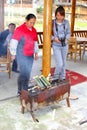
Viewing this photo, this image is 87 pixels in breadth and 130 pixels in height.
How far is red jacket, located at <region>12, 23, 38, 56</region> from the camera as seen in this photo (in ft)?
12.4

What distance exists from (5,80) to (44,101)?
1905 millimetres

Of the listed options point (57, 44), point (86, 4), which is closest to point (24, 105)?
point (57, 44)

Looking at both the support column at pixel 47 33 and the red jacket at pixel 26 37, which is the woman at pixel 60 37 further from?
the red jacket at pixel 26 37

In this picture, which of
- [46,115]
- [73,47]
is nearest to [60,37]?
[46,115]

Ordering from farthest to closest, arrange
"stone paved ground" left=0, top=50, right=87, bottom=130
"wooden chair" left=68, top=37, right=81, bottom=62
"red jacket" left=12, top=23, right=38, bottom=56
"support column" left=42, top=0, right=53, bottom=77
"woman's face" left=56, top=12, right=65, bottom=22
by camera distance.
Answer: "wooden chair" left=68, top=37, right=81, bottom=62 < "woman's face" left=56, top=12, right=65, bottom=22 < "support column" left=42, top=0, right=53, bottom=77 < "red jacket" left=12, top=23, right=38, bottom=56 < "stone paved ground" left=0, top=50, right=87, bottom=130

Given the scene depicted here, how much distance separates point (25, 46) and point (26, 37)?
0.49ft

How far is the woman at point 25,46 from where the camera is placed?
3.79m

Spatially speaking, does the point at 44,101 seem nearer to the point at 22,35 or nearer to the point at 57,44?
the point at 22,35

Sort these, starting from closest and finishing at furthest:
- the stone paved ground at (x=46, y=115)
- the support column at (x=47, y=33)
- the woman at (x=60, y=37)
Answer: the stone paved ground at (x=46, y=115)
the support column at (x=47, y=33)
the woman at (x=60, y=37)

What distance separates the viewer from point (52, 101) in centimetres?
376

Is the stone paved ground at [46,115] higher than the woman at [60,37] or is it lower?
lower

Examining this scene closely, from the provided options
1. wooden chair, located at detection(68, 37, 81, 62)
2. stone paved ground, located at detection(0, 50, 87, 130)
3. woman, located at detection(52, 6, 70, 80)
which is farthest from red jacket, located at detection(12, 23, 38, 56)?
wooden chair, located at detection(68, 37, 81, 62)

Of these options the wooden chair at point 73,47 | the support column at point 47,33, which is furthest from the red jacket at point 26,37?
the wooden chair at point 73,47

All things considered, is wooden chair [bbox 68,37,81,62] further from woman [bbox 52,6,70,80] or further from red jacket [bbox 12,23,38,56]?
red jacket [bbox 12,23,38,56]
